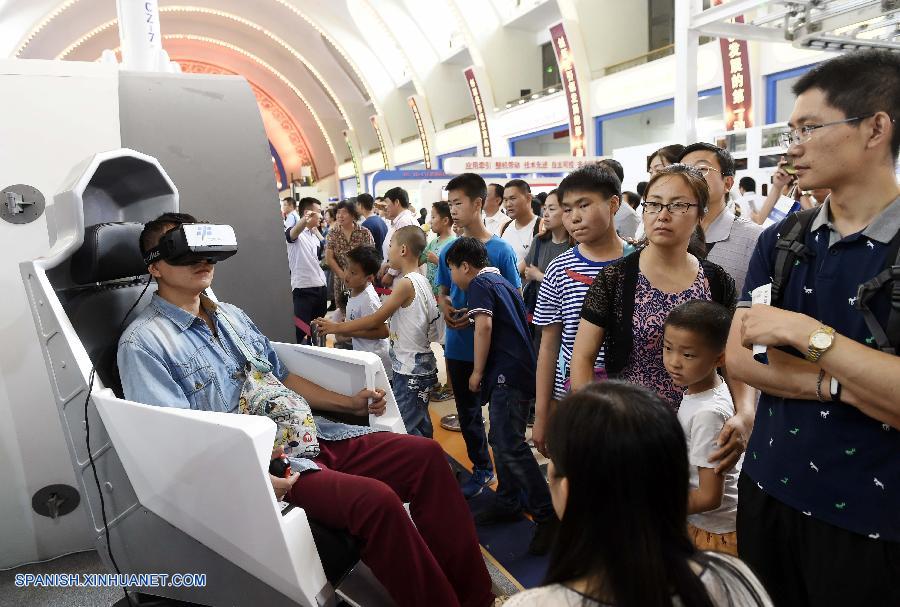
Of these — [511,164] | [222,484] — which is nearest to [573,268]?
[222,484]

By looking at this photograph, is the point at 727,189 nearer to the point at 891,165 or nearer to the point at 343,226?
the point at 891,165

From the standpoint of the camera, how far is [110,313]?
212 cm

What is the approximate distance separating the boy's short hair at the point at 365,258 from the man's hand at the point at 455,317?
704mm

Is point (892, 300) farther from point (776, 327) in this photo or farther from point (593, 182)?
point (593, 182)

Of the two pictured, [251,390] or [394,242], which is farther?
[394,242]

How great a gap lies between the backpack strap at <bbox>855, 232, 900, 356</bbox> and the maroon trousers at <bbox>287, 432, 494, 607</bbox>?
120 cm

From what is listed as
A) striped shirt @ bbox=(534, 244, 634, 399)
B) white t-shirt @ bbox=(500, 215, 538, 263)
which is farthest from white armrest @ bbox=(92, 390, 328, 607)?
white t-shirt @ bbox=(500, 215, 538, 263)

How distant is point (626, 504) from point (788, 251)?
758 millimetres

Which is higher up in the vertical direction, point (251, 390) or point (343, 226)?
point (343, 226)

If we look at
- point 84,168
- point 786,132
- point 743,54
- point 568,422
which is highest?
point 743,54

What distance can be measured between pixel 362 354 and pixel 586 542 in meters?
1.49

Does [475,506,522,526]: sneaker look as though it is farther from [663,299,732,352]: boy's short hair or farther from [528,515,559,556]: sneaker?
[663,299,732,352]: boy's short hair

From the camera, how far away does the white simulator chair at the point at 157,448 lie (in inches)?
57.6

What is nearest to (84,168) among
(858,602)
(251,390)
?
(251,390)
